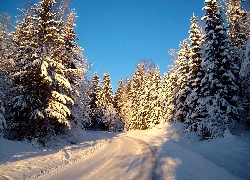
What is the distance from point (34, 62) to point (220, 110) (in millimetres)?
15847

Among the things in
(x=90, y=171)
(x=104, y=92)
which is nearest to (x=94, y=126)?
(x=104, y=92)

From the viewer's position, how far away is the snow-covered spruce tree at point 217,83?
21.0 m

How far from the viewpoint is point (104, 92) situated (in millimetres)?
63500

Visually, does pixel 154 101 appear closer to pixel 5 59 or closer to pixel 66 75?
pixel 66 75

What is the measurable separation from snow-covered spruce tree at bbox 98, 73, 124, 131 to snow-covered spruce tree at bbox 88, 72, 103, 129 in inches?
38.4

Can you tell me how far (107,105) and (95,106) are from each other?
124 inches

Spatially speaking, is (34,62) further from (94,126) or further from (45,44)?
(94,126)

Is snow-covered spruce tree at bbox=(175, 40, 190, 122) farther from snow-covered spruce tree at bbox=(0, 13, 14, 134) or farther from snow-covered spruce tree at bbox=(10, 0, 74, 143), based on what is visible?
snow-covered spruce tree at bbox=(0, 13, 14, 134)

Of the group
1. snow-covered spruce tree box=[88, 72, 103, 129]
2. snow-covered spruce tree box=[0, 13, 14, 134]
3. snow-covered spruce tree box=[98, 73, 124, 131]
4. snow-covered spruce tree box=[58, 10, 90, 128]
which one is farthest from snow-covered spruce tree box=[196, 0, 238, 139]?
snow-covered spruce tree box=[88, 72, 103, 129]

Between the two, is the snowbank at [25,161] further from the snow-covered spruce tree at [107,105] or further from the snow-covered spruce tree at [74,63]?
the snow-covered spruce tree at [107,105]

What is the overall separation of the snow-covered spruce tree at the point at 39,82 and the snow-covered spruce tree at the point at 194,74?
12940mm

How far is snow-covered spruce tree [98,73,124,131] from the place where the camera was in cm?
6225

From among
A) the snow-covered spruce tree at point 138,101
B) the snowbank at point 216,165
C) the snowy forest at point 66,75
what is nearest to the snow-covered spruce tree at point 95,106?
the snow-covered spruce tree at point 138,101

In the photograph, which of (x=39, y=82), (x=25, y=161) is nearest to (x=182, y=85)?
(x=39, y=82)
